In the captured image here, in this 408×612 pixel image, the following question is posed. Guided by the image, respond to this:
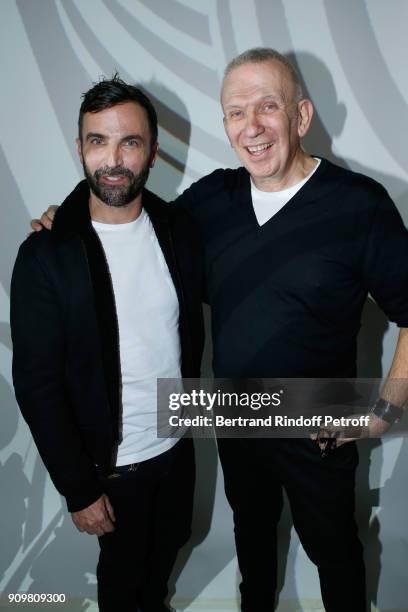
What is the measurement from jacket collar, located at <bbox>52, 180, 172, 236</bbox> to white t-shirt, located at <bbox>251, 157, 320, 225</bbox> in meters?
0.27

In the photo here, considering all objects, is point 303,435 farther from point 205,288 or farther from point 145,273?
point 145,273

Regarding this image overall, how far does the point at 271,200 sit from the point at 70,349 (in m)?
0.71

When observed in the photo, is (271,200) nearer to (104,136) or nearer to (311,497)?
(104,136)

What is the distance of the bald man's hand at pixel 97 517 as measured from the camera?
1524mm

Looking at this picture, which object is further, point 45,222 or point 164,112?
point 164,112

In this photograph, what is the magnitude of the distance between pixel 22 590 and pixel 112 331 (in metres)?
1.37

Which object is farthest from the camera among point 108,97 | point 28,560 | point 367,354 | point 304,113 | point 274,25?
point 28,560

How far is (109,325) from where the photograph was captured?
1466mm

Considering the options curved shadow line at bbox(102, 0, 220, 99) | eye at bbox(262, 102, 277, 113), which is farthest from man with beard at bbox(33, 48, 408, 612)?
curved shadow line at bbox(102, 0, 220, 99)

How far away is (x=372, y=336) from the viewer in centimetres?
216

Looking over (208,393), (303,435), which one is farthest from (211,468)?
(303,435)

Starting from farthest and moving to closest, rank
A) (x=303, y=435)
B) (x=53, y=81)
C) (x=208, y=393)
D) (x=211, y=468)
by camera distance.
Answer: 1. (x=211, y=468)
2. (x=53, y=81)
3. (x=208, y=393)
4. (x=303, y=435)

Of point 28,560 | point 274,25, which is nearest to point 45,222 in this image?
point 274,25

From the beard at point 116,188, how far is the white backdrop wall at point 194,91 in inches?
22.6
